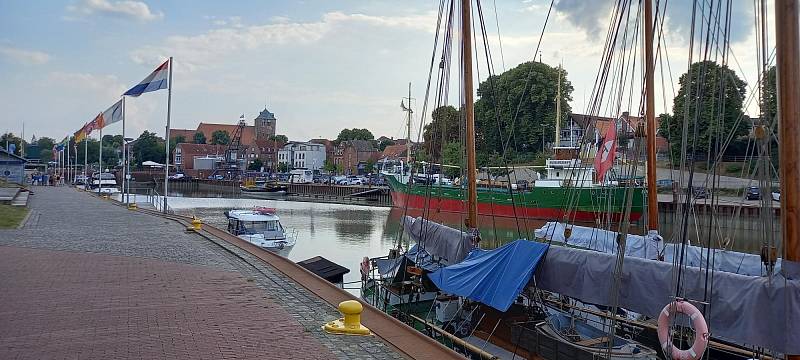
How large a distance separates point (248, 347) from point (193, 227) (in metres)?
17.9

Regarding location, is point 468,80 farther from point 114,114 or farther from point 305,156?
point 305,156

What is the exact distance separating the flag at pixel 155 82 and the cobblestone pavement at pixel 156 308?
49.4ft

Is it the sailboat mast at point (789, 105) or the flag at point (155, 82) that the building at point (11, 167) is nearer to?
the flag at point (155, 82)

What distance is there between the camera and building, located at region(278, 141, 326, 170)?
477ft

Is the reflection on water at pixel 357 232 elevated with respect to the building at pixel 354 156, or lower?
lower

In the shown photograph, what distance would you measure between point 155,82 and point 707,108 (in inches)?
1269

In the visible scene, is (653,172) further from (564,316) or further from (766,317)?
(766,317)

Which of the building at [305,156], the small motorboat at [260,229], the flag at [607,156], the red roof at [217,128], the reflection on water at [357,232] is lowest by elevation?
the reflection on water at [357,232]

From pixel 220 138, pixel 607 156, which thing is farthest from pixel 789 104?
pixel 220 138

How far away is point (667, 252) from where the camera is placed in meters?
14.3

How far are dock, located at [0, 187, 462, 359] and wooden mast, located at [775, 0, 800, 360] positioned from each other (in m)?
4.54

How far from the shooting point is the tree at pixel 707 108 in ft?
26.4

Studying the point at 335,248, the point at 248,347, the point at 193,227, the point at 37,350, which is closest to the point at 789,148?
the point at 248,347

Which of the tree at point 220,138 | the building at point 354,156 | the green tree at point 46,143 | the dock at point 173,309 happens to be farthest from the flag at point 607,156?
the green tree at point 46,143
